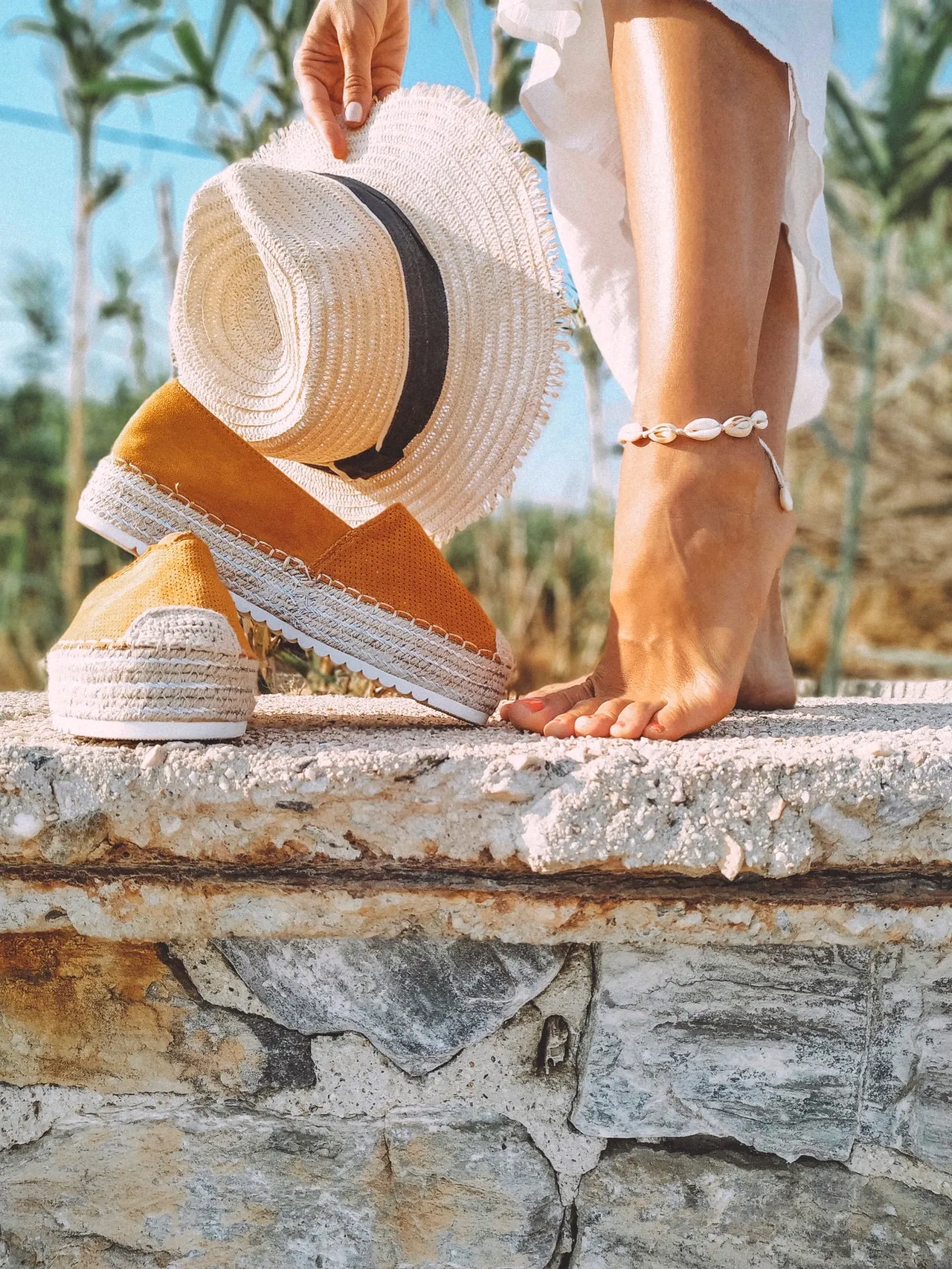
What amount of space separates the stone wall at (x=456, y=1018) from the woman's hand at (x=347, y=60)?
990mm

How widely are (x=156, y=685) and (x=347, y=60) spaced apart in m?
1.00

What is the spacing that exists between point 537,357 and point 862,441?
8.20ft

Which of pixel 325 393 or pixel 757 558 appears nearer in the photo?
pixel 757 558

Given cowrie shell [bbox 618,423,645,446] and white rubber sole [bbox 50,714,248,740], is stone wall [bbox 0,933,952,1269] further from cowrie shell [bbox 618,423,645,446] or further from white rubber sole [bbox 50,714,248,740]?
cowrie shell [bbox 618,423,645,446]

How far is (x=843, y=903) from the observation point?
0.77 m

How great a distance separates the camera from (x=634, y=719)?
897 millimetres

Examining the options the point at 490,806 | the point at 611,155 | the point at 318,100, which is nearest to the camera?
the point at 490,806

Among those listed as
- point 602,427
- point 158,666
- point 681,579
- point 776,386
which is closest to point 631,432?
point 681,579

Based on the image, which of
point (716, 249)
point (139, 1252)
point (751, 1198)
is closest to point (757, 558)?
point (716, 249)

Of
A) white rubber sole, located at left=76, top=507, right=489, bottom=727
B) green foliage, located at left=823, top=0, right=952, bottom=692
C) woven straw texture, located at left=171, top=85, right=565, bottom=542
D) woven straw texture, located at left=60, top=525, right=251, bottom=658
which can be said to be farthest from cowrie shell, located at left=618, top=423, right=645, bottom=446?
green foliage, located at left=823, top=0, right=952, bottom=692

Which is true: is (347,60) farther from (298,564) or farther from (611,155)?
(298,564)

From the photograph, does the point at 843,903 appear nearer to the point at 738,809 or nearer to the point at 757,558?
the point at 738,809

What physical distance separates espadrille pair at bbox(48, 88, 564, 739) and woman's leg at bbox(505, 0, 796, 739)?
0.17 m

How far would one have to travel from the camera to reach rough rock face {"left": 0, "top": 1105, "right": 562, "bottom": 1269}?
2.63 feet
